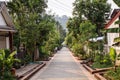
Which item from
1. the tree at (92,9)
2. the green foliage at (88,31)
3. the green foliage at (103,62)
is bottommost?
the green foliage at (103,62)

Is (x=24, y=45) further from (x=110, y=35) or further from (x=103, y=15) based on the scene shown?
(x=103, y=15)

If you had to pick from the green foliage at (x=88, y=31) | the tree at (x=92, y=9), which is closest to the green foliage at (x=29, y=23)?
the green foliage at (x=88, y=31)

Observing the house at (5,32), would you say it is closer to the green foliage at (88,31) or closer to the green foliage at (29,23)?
the green foliage at (29,23)

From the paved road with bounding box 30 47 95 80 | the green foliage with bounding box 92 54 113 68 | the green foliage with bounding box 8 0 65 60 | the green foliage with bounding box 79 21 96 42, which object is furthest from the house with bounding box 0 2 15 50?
the green foliage with bounding box 79 21 96 42

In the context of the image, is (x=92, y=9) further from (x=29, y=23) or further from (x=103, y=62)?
(x=103, y=62)

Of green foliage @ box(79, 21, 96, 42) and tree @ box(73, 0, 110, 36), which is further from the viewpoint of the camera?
tree @ box(73, 0, 110, 36)

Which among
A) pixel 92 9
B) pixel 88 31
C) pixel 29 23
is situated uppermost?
pixel 92 9

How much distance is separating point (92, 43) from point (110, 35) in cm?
248

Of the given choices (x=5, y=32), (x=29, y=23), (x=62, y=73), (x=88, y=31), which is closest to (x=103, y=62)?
(x=62, y=73)

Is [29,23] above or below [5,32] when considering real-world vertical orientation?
above

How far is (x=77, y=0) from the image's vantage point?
52.7 meters

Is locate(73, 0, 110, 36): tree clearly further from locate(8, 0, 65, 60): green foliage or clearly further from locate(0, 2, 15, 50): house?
locate(0, 2, 15, 50): house

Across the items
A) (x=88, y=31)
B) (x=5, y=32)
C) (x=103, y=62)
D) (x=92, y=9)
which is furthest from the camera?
(x=92, y=9)

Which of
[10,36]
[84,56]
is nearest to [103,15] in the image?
[84,56]
